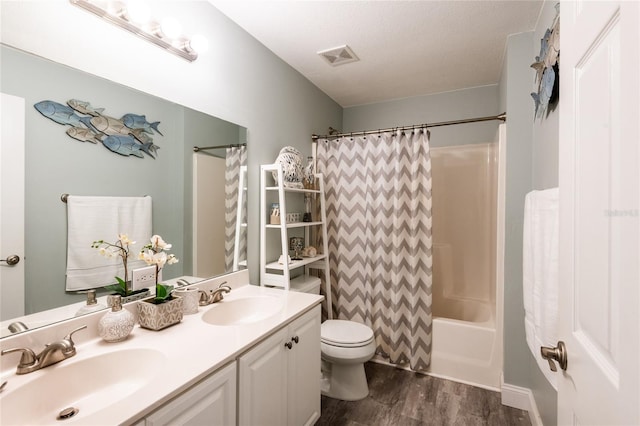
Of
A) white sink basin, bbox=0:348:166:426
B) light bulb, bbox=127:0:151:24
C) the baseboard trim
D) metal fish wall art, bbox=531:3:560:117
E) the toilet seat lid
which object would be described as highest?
light bulb, bbox=127:0:151:24

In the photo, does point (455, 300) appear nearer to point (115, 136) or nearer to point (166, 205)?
point (166, 205)

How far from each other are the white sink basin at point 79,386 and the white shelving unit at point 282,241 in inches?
41.1

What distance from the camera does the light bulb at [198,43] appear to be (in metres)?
1.55

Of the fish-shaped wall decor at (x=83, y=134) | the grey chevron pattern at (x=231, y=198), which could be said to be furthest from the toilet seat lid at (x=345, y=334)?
the fish-shaped wall decor at (x=83, y=134)

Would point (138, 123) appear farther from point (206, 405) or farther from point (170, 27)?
point (206, 405)

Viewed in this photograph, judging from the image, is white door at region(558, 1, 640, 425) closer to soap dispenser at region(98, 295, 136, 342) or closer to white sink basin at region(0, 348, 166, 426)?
white sink basin at region(0, 348, 166, 426)

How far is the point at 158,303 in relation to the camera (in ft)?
4.06

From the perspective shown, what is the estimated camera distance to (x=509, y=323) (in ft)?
6.56

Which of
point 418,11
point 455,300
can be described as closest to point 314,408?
point 455,300

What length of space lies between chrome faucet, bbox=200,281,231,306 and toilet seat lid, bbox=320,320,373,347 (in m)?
0.79

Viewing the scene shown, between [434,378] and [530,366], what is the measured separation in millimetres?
683

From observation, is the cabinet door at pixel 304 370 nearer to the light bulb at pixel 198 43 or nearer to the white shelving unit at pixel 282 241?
the white shelving unit at pixel 282 241

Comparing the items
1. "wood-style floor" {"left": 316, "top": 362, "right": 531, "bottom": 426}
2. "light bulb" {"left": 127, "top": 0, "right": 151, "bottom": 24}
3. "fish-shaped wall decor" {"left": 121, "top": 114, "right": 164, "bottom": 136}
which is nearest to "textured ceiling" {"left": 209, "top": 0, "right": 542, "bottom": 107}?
"light bulb" {"left": 127, "top": 0, "right": 151, "bottom": 24}

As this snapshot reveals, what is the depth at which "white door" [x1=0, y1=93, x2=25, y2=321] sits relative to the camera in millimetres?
938
